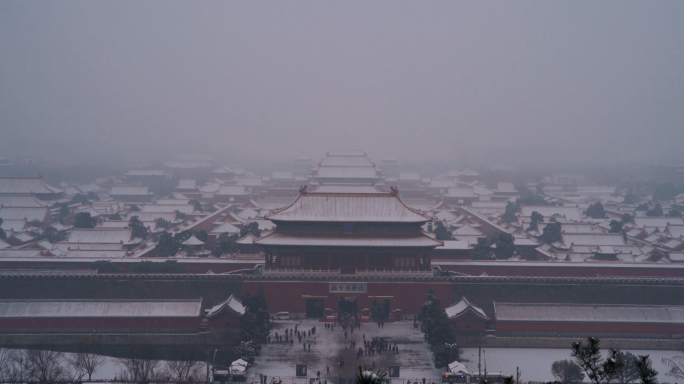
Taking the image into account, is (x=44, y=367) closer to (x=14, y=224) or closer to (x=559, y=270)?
(x=559, y=270)

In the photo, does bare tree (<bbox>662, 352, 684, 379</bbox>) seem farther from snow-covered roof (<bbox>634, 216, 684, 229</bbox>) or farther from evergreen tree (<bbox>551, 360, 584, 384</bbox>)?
snow-covered roof (<bbox>634, 216, 684, 229</bbox>)

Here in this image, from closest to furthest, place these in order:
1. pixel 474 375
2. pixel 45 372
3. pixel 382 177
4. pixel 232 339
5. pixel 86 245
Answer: pixel 45 372 < pixel 474 375 < pixel 232 339 < pixel 86 245 < pixel 382 177

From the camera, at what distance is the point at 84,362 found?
731 inches

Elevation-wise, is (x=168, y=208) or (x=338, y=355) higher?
(x=168, y=208)

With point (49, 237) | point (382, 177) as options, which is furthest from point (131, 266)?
point (382, 177)

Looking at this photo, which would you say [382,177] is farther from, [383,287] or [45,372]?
[45,372]

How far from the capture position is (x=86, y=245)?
33.0m

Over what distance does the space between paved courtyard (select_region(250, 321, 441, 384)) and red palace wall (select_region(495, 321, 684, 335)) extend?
377 cm

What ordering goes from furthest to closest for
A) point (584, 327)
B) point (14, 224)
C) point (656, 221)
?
point (656, 221) < point (14, 224) < point (584, 327)

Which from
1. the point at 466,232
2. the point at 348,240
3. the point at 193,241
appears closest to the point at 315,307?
the point at 348,240

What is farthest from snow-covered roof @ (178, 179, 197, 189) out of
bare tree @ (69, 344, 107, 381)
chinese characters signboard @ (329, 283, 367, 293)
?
bare tree @ (69, 344, 107, 381)

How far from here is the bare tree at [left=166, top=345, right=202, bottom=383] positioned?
17.8 metres

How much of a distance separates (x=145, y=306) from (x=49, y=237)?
21019 millimetres

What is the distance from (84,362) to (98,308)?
484 cm
